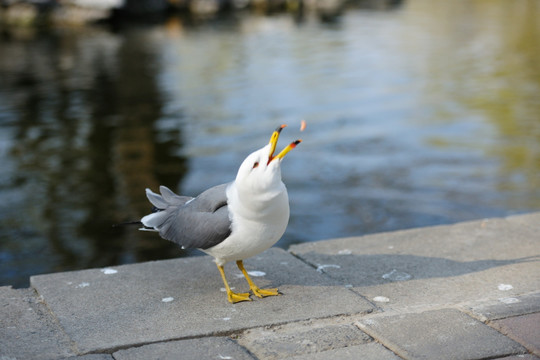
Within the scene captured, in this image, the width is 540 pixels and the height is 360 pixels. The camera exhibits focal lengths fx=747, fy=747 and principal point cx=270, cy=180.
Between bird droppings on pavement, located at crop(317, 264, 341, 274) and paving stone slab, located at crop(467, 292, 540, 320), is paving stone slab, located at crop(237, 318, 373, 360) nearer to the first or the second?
paving stone slab, located at crop(467, 292, 540, 320)

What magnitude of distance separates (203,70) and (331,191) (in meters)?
7.81

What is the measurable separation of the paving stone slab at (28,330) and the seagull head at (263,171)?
0.99 metres

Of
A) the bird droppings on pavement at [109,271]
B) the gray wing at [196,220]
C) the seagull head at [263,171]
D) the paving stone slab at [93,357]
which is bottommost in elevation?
the bird droppings on pavement at [109,271]

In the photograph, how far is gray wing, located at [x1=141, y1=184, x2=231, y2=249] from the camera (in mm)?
3361

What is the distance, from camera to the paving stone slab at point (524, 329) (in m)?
2.85

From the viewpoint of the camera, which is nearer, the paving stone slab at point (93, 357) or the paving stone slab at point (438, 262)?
the paving stone slab at point (93, 357)

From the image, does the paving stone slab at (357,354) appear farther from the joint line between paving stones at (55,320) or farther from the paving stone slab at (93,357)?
the joint line between paving stones at (55,320)

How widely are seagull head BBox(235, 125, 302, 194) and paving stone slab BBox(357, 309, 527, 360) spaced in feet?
2.27

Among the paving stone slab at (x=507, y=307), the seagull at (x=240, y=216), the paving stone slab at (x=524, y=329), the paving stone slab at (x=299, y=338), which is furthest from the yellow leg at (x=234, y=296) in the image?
the paving stone slab at (x=524, y=329)

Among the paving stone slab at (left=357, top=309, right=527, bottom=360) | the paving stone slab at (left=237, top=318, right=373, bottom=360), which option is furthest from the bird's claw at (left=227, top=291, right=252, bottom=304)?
the paving stone slab at (left=357, top=309, right=527, bottom=360)

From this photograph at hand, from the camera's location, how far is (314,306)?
132 inches

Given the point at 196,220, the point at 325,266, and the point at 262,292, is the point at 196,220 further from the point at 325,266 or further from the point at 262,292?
the point at 325,266

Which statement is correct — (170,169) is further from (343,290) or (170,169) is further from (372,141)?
(343,290)

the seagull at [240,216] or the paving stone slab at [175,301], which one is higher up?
the seagull at [240,216]
